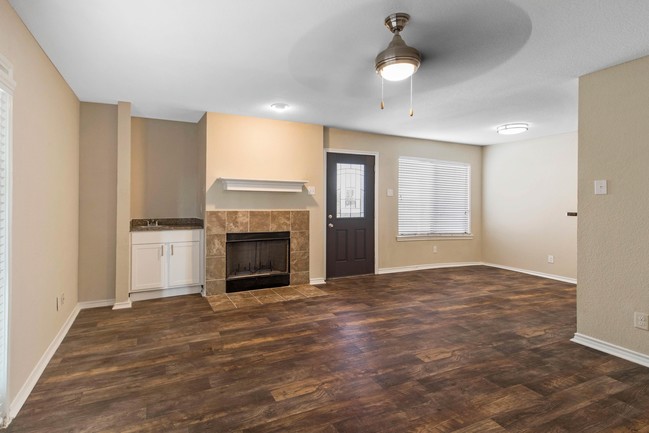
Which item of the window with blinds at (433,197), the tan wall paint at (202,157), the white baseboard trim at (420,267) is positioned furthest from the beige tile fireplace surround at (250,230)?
the window with blinds at (433,197)

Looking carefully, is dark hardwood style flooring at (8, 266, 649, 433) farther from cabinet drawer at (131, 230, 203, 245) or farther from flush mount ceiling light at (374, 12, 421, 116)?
flush mount ceiling light at (374, 12, 421, 116)

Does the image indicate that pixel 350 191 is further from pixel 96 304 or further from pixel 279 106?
pixel 96 304

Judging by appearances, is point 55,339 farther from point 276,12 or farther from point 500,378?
point 500,378

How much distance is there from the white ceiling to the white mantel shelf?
0.93m

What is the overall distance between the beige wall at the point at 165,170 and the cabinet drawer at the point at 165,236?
1.44 ft

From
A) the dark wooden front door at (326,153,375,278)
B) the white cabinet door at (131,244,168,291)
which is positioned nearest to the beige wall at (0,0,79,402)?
the white cabinet door at (131,244,168,291)

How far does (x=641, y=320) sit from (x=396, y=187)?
397cm

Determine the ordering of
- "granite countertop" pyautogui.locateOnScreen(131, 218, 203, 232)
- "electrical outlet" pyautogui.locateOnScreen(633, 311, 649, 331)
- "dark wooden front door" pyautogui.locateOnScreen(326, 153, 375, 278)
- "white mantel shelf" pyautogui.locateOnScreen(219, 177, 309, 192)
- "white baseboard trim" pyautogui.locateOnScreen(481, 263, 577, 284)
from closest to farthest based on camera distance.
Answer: "electrical outlet" pyautogui.locateOnScreen(633, 311, 649, 331) < "granite countertop" pyautogui.locateOnScreen(131, 218, 203, 232) < "white mantel shelf" pyautogui.locateOnScreen(219, 177, 309, 192) < "white baseboard trim" pyautogui.locateOnScreen(481, 263, 577, 284) < "dark wooden front door" pyautogui.locateOnScreen(326, 153, 375, 278)

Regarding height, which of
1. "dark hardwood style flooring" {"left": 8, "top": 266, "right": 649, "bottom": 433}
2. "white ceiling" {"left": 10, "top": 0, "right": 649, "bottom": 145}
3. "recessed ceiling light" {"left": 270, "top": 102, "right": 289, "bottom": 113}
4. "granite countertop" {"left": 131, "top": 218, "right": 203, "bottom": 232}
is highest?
"recessed ceiling light" {"left": 270, "top": 102, "right": 289, "bottom": 113}

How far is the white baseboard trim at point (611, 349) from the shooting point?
267cm

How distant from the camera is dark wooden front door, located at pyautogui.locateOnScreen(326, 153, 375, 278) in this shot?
5645mm

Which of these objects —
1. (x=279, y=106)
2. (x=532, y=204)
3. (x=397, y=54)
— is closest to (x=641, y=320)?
(x=397, y=54)

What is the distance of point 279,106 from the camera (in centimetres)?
424

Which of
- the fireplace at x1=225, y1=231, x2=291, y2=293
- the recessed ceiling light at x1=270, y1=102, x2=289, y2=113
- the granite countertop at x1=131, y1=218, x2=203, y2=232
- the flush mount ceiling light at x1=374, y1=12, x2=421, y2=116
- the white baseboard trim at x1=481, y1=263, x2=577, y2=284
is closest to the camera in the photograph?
the flush mount ceiling light at x1=374, y1=12, x2=421, y2=116
